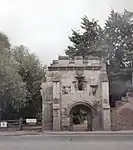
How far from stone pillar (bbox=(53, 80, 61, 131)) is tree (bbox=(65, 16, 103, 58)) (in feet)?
66.6

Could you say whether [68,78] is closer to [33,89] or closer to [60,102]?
[60,102]

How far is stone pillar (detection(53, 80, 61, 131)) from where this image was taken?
4094cm

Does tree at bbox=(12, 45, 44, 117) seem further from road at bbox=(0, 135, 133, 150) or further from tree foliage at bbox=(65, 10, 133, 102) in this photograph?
road at bbox=(0, 135, 133, 150)

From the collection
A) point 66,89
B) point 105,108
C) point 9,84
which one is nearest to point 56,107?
point 66,89

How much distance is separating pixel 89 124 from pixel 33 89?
21692mm

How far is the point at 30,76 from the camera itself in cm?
6256

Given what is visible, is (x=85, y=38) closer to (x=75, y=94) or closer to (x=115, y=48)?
(x=115, y=48)

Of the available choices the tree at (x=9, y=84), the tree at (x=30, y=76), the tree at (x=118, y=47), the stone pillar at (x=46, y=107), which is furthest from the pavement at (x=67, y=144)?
the tree at (x=30, y=76)

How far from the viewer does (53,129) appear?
1613 inches

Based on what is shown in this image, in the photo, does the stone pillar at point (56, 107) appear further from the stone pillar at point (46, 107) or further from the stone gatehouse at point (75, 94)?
the stone pillar at point (46, 107)

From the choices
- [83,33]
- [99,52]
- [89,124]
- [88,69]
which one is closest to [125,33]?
[99,52]

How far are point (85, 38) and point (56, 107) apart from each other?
27.7m

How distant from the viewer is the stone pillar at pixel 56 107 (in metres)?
40.9

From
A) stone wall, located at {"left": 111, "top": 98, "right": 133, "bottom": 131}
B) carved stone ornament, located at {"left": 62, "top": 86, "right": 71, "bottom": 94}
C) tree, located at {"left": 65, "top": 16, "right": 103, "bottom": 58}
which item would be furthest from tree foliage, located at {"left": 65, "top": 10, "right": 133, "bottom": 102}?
carved stone ornament, located at {"left": 62, "top": 86, "right": 71, "bottom": 94}
